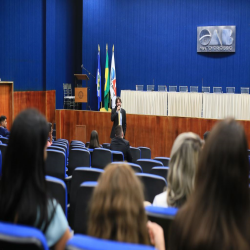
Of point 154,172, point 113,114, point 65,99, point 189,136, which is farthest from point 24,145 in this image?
point 65,99

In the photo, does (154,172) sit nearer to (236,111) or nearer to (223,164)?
(223,164)

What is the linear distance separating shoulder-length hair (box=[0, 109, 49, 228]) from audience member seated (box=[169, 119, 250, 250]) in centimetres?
62

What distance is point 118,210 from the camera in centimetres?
147

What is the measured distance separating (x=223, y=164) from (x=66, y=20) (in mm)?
16287

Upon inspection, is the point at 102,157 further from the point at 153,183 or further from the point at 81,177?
the point at 153,183

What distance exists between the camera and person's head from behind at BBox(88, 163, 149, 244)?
58.2 inches

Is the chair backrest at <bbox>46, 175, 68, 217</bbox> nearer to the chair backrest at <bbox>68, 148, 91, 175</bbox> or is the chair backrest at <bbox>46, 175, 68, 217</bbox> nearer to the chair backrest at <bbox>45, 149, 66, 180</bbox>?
the chair backrest at <bbox>45, 149, 66, 180</bbox>

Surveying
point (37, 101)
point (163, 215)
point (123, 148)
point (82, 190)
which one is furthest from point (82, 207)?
point (37, 101)

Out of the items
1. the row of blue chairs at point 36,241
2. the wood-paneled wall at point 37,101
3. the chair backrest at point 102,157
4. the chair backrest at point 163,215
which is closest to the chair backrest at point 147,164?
the chair backrest at point 102,157

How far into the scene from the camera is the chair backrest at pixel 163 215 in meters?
1.85

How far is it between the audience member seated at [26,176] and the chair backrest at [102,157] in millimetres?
3726

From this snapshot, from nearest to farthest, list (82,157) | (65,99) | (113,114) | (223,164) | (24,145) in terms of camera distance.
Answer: (223,164) < (24,145) < (82,157) < (113,114) < (65,99)

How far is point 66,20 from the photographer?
16734 millimetres

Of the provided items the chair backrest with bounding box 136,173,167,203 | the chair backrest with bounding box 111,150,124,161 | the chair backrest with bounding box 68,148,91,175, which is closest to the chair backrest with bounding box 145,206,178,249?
the chair backrest with bounding box 136,173,167,203
